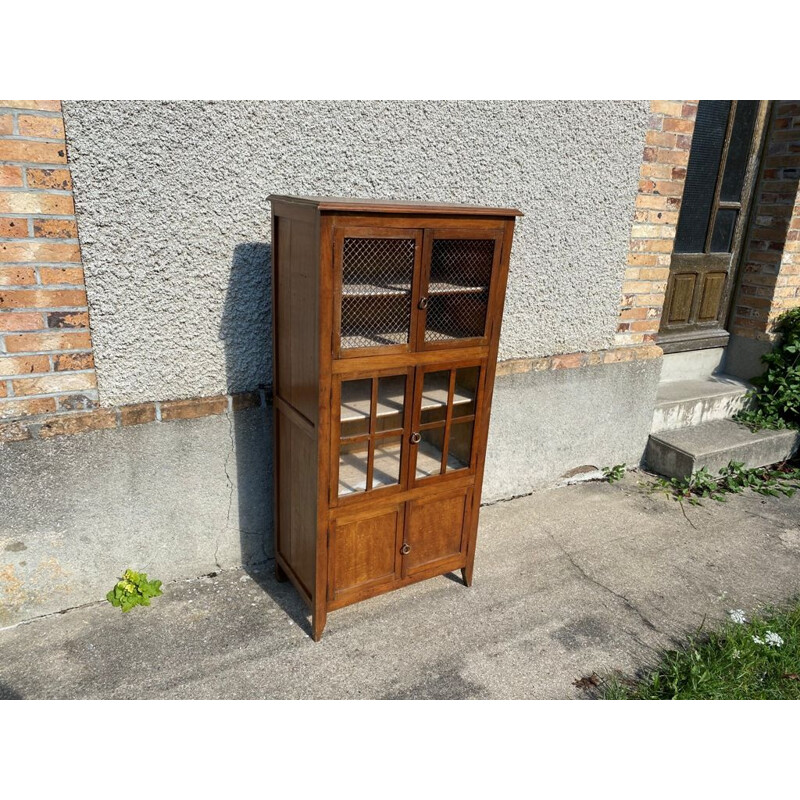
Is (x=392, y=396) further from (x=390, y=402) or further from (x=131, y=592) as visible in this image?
(x=131, y=592)

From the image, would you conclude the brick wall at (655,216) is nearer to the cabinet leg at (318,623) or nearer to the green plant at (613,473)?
the green plant at (613,473)

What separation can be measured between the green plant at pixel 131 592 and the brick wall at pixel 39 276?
0.89 m

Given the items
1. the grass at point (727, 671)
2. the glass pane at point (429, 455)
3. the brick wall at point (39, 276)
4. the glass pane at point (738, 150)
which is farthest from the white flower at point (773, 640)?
the glass pane at point (738, 150)

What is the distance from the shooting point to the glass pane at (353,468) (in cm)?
265

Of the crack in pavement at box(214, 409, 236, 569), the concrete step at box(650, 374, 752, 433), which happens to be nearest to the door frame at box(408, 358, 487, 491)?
the crack in pavement at box(214, 409, 236, 569)

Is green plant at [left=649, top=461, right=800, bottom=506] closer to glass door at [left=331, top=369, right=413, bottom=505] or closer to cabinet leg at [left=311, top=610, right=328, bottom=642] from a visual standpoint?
glass door at [left=331, top=369, right=413, bottom=505]

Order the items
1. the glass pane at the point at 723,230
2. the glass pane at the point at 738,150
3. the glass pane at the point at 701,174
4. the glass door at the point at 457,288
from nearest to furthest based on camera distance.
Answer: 1. the glass door at the point at 457,288
2. the glass pane at the point at 701,174
3. the glass pane at the point at 738,150
4. the glass pane at the point at 723,230

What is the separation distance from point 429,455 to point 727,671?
62.1 inches

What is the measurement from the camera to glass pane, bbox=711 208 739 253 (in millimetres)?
4918

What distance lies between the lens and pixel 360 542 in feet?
9.07

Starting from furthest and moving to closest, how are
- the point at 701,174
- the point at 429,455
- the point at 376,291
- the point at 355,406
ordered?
the point at 701,174, the point at 429,455, the point at 355,406, the point at 376,291

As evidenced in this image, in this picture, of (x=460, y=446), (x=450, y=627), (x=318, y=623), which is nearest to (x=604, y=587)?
(x=450, y=627)

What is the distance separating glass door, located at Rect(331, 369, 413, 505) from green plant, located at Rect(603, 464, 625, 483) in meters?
2.32

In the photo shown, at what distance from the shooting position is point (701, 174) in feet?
15.2
